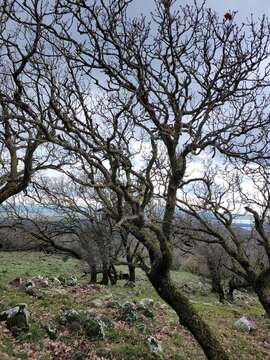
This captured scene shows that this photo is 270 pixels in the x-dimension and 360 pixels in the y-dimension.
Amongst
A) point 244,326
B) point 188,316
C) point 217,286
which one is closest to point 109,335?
point 188,316

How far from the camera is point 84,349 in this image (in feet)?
31.4

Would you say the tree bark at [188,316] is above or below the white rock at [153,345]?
above

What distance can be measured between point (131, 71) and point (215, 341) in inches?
208

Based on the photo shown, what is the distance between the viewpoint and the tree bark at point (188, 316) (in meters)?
7.79

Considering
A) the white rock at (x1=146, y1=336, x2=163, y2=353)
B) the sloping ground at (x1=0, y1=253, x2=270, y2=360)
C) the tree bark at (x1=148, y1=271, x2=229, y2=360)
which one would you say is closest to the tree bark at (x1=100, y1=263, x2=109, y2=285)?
the sloping ground at (x1=0, y1=253, x2=270, y2=360)

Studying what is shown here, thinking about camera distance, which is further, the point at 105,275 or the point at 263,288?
the point at 105,275

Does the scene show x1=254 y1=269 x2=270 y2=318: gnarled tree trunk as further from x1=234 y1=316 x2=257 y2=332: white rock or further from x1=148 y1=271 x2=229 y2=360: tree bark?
x1=234 y1=316 x2=257 y2=332: white rock

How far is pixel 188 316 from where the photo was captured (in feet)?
25.9

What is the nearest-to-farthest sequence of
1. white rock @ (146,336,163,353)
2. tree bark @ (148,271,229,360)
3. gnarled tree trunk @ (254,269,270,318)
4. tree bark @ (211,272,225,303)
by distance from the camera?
tree bark @ (148,271,229,360), gnarled tree trunk @ (254,269,270,318), white rock @ (146,336,163,353), tree bark @ (211,272,225,303)

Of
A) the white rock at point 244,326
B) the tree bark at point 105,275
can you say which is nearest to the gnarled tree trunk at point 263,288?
the white rock at point 244,326

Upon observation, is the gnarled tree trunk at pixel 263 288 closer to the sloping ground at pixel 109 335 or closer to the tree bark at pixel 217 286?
the sloping ground at pixel 109 335

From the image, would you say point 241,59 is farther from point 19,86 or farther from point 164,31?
point 19,86

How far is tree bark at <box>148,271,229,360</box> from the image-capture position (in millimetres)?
7785

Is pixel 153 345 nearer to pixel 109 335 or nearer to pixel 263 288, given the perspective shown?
pixel 109 335
